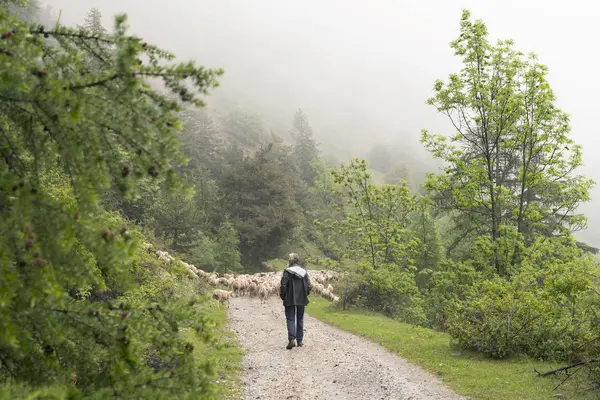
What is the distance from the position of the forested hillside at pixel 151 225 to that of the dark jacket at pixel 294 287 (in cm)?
245

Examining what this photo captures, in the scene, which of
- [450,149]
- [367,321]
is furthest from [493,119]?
[367,321]

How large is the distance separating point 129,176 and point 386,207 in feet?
58.9

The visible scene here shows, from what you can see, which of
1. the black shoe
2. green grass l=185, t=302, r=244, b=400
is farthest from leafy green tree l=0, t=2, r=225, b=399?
the black shoe

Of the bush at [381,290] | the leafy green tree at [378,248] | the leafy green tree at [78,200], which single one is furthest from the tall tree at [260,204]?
the leafy green tree at [78,200]

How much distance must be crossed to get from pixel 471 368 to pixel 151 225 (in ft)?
72.4

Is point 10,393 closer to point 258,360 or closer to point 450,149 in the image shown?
point 258,360

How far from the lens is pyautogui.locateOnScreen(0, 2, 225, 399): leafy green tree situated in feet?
6.19

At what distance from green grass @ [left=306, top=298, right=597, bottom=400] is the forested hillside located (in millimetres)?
392

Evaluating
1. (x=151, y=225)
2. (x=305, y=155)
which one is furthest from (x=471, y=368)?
(x=305, y=155)

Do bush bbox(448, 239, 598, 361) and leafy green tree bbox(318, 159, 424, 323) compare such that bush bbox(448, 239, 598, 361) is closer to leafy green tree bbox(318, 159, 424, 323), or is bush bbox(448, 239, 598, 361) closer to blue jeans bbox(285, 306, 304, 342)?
blue jeans bbox(285, 306, 304, 342)

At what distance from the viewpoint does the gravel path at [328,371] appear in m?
7.22

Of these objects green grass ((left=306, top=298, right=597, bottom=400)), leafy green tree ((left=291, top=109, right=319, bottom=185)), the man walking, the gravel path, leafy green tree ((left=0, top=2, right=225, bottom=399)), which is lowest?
the gravel path

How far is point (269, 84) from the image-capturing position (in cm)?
19812

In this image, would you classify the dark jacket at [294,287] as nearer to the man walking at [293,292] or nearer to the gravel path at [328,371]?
the man walking at [293,292]
